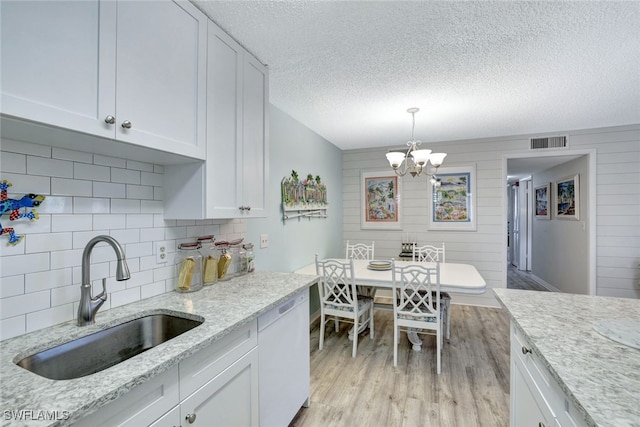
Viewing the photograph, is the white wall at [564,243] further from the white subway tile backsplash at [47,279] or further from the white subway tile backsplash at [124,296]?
the white subway tile backsplash at [47,279]

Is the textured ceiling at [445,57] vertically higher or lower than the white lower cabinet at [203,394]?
higher

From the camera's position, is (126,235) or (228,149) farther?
(228,149)

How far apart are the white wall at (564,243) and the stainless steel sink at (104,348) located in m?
4.88

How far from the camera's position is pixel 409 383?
93.2 inches

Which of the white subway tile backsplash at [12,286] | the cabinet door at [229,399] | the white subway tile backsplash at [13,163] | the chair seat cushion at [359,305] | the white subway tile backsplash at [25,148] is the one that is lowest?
the chair seat cushion at [359,305]

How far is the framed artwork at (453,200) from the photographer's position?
429cm

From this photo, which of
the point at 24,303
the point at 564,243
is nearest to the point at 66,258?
the point at 24,303

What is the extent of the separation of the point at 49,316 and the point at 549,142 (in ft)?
17.0

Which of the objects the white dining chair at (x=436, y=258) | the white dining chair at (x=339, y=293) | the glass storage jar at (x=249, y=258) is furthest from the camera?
the white dining chair at (x=436, y=258)

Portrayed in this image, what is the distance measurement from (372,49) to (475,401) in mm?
2589

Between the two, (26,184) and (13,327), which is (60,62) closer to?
(26,184)

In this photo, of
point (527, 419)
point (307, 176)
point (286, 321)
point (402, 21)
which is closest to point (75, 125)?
point (286, 321)

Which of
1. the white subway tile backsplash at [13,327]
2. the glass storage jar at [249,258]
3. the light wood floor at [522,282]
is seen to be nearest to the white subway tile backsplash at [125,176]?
the white subway tile backsplash at [13,327]

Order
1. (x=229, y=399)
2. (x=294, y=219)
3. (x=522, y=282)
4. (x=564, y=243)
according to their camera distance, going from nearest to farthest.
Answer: (x=229, y=399)
(x=294, y=219)
(x=564, y=243)
(x=522, y=282)
